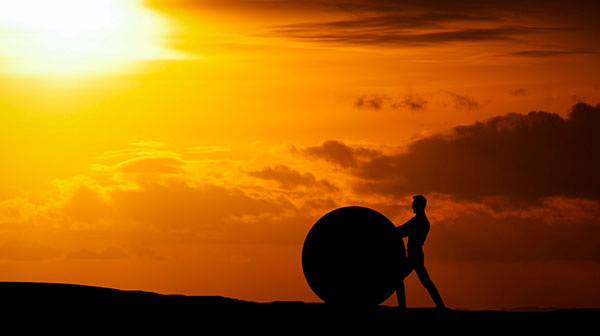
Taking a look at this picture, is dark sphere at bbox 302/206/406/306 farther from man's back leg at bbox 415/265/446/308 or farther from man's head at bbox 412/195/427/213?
man's head at bbox 412/195/427/213

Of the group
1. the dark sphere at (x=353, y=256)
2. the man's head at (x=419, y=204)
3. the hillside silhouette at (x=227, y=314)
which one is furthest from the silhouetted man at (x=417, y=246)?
the dark sphere at (x=353, y=256)

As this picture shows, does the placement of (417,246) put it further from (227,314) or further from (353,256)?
(227,314)

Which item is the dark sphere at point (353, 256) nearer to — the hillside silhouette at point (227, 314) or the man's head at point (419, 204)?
the hillside silhouette at point (227, 314)

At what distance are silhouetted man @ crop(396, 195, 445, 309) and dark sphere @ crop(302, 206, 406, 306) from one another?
508 mm

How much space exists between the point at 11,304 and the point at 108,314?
2327mm

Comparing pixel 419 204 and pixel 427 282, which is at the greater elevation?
pixel 419 204

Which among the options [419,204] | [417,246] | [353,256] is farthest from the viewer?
[419,204]

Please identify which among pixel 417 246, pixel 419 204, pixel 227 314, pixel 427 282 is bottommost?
pixel 227 314

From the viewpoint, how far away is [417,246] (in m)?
21.7

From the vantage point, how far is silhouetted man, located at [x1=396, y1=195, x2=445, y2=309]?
70.9 feet

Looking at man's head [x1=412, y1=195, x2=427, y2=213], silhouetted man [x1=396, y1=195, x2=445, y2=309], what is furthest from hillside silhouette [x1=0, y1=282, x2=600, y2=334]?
man's head [x1=412, y1=195, x2=427, y2=213]

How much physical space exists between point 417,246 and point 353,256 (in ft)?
5.21

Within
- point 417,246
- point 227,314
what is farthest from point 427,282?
point 227,314

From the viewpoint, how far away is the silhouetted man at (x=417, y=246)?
70.9ft
